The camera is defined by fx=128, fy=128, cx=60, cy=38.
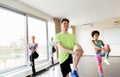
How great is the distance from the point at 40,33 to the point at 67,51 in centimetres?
485

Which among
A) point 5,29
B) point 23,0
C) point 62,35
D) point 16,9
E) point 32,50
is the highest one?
point 23,0

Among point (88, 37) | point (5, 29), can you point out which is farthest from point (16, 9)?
point (88, 37)

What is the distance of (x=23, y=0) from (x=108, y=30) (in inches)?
284

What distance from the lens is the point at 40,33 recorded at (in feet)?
21.0

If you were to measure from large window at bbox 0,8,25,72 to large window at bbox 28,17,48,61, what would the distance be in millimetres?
620

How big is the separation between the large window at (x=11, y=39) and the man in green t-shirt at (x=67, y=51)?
283 cm

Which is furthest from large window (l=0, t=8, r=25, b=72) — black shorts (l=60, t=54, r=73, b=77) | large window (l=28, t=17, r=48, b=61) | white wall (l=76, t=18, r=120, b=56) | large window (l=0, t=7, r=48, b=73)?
white wall (l=76, t=18, r=120, b=56)

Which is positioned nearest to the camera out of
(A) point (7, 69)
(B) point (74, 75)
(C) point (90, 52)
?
(B) point (74, 75)

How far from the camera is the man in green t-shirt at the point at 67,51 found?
1673mm

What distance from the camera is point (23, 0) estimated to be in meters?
4.46

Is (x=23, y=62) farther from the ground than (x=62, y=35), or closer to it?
closer to it

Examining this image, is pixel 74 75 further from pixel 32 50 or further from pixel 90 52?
pixel 90 52

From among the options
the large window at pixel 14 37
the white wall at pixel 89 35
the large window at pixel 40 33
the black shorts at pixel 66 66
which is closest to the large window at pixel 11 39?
the large window at pixel 14 37

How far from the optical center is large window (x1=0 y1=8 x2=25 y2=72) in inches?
161
